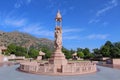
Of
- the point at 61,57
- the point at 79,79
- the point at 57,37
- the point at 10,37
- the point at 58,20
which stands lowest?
the point at 79,79

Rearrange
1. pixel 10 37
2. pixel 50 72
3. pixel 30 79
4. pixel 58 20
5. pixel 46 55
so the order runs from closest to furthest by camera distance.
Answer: pixel 30 79 < pixel 50 72 < pixel 58 20 < pixel 46 55 < pixel 10 37

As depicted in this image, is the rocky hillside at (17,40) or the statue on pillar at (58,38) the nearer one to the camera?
the statue on pillar at (58,38)

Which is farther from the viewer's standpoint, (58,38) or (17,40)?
(17,40)

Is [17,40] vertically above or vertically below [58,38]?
above

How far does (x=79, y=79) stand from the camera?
15.5 meters

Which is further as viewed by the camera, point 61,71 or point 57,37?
point 57,37

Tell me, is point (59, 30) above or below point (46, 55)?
above

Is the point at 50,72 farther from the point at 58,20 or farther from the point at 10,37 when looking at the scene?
the point at 10,37

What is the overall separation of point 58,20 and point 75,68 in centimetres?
1047

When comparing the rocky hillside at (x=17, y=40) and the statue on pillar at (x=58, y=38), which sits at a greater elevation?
the rocky hillside at (x=17, y=40)

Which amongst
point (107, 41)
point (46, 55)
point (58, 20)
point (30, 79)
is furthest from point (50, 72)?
point (107, 41)

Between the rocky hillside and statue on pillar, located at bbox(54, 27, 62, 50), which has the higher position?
the rocky hillside

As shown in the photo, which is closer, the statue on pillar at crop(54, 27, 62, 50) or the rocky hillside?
the statue on pillar at crop(54, 27, 62, 50)

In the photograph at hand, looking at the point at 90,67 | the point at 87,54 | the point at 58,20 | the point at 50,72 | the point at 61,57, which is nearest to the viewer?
the point at 50,72
